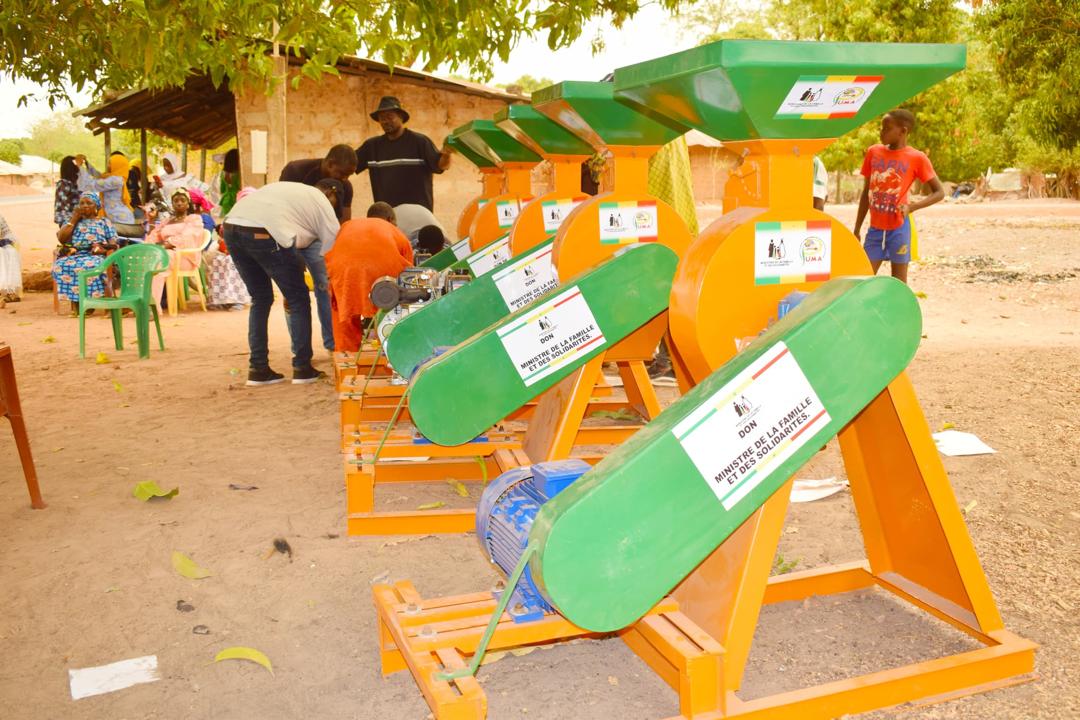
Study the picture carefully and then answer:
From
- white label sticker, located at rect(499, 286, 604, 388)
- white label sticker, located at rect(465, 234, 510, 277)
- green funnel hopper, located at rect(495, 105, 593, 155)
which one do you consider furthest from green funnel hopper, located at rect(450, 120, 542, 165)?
white label sticker, located at rect(499, 286, 604, 388)

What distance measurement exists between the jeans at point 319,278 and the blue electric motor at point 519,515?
422cm

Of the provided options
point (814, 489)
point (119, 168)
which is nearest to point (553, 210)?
point (814, 489)

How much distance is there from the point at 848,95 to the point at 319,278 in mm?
4960

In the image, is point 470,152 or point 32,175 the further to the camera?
point 32,175

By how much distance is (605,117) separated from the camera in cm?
381

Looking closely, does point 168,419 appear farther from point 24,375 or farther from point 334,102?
point 334,102

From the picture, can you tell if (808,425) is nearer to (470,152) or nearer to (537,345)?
(537,345)

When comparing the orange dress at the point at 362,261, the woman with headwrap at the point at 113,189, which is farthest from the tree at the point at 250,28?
the woman with headwrap at the point at 113,189

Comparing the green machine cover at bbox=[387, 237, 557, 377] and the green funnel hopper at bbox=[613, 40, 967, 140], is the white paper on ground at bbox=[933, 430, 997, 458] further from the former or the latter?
the green funnel hopper at bbox=[613, 40, 967, 140]

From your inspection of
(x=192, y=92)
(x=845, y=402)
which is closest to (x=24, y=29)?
(x=845, y=402)

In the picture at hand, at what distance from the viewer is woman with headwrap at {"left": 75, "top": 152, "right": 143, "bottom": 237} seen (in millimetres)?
11979

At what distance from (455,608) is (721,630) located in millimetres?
732

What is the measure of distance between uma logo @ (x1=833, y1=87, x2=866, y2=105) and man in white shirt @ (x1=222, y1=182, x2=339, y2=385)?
4.39 meters

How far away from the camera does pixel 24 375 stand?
749cm
